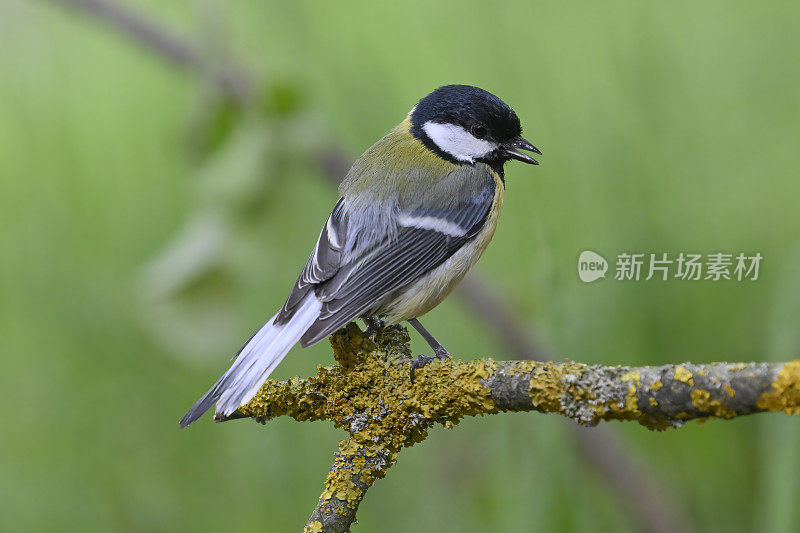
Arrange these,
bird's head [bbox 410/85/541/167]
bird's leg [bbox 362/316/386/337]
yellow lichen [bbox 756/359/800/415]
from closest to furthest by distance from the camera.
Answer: yellow lichen [bbox 756/359/800/415]
bird's leg [bbox 362/316/386/337]
bird's head [bbox 410/85/541/167]

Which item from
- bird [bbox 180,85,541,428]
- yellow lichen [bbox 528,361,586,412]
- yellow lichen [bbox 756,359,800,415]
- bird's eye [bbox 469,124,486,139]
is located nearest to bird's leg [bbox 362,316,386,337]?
bird [bbox 180,85,541,428]

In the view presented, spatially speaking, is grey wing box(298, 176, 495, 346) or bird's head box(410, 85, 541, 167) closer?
grey wing box(298, 176, 495, 346)

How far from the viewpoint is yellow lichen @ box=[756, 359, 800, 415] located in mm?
536

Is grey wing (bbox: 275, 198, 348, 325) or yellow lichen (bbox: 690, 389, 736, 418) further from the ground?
grey wing (bbox: 275, 198, 348, 325)

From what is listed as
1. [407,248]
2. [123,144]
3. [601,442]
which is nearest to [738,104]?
[601,442]

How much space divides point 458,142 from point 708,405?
2.84 ft

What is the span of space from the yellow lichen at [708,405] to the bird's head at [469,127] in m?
0.77

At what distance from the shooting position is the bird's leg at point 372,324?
0.99 meters

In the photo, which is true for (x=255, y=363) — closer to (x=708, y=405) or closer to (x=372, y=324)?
(x=372, y=324)

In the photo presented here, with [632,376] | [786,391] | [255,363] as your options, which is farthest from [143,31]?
[786,391]

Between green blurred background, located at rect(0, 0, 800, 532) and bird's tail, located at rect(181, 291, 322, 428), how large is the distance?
0.37 meters

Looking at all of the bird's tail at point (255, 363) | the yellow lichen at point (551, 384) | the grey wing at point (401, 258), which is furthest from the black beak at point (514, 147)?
the yellow lichen at point (551, 384)

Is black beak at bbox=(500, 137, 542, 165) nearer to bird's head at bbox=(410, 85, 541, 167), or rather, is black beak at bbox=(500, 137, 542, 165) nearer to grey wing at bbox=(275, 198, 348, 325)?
bird's head at bbox=(410, 85, 541, 167)

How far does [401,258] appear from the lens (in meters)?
1.16
